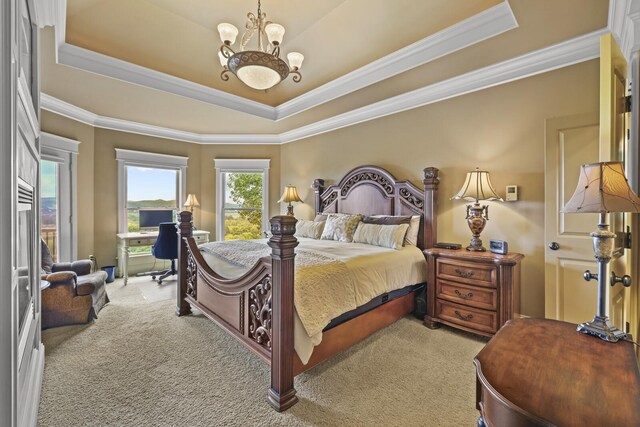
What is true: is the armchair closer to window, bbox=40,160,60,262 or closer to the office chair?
the office chair

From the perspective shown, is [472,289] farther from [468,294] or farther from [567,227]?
[567,227]

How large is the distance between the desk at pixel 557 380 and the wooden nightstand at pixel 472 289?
1.47 metres

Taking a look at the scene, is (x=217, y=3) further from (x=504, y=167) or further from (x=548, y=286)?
(x=548, y=286)

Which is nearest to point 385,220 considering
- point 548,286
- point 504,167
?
point 504,167

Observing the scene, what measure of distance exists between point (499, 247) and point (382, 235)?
3.74 feet

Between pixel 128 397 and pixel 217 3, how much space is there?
10.5 ft

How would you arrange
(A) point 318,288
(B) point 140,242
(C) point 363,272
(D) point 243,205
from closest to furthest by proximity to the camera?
1. (A) point 318,288
2. (C) point 363,272
3. (B) point 140,242
4. (D) point 243,205

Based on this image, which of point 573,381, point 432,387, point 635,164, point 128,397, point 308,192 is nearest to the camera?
point 573,381

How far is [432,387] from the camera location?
1972mm

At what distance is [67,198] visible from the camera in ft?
14.0

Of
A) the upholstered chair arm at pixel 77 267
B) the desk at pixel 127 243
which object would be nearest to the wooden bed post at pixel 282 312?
the upholstered chair arm at pixel 77 267

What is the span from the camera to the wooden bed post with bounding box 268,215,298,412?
5.85 ft

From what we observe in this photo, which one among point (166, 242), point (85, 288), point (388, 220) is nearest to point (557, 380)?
point (388, 220)

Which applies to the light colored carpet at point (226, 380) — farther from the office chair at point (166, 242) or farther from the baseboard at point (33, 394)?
the office chair at point (166, 242)
